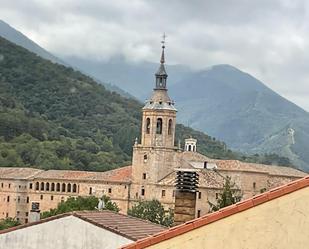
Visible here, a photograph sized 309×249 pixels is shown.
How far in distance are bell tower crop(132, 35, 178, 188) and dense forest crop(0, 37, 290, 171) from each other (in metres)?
36.5

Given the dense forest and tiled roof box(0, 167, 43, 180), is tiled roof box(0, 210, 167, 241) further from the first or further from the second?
the dense forest

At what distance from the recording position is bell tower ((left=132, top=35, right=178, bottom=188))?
81938 millimetres

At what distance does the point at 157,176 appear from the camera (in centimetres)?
8312

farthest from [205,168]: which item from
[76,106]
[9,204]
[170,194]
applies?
[76,106]

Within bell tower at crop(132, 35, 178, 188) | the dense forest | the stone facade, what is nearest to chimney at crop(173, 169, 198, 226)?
the stone facade

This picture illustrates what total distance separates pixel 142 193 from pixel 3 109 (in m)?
77.5

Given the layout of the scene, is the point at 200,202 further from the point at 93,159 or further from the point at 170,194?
the point at 93,159

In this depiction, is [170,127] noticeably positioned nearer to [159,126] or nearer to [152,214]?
[159,126]

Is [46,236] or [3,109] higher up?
[3,109]

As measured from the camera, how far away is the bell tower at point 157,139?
81.9 meters

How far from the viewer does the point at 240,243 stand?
9.34 meters

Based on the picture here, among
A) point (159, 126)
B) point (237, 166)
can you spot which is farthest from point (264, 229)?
point (237, 166)

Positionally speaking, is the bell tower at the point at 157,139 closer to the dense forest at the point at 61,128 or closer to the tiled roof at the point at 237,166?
the tiled roof at the point at 237,166

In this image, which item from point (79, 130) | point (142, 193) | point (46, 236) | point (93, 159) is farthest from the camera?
point (79, 130)
